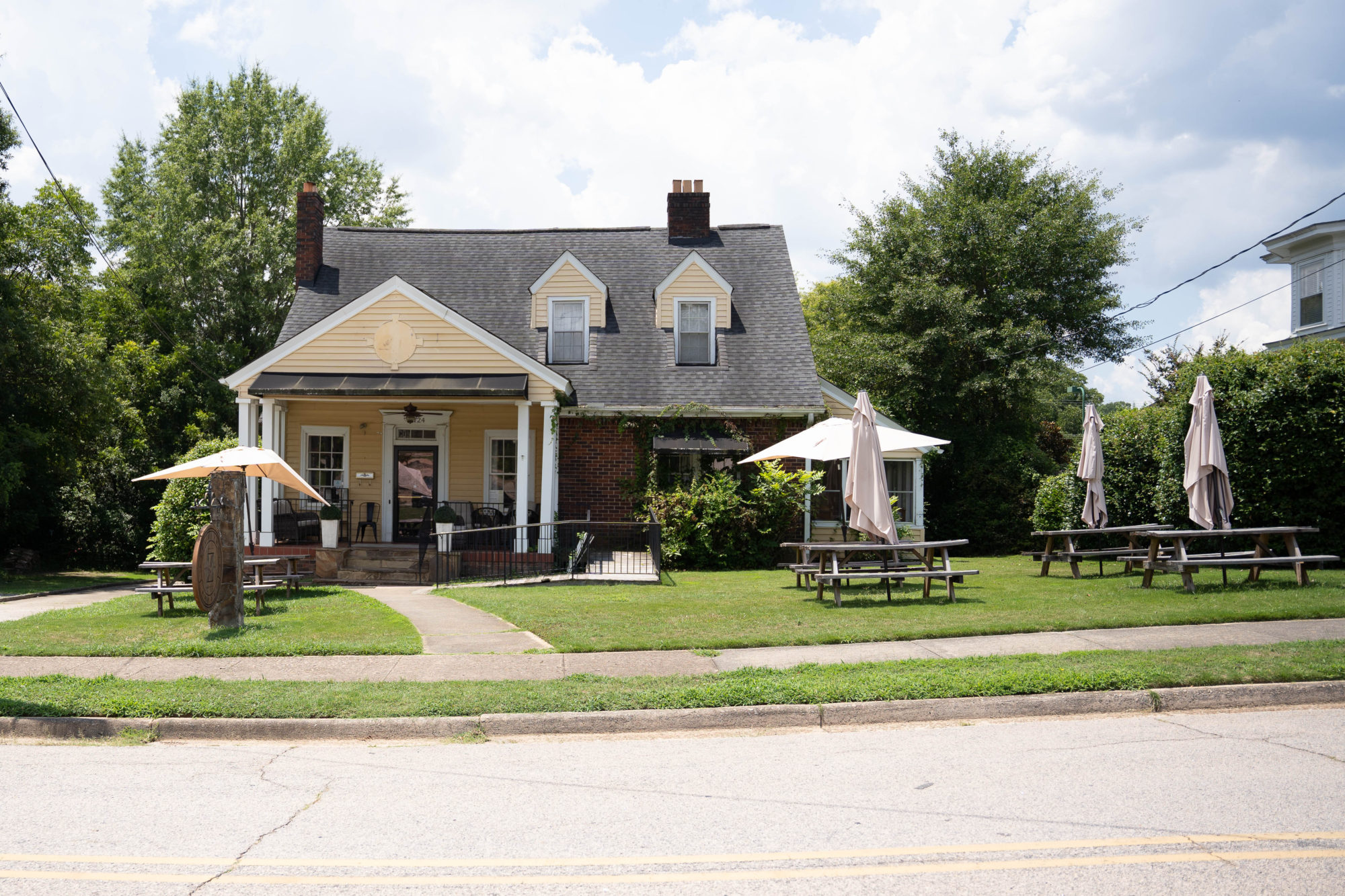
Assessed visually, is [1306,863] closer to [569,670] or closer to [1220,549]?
[569,670]

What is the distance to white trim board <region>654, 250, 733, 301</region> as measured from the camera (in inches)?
838

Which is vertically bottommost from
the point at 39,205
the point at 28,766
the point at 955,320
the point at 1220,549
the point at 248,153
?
the point at 28,766

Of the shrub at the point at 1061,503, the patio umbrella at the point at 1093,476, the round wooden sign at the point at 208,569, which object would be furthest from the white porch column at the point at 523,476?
the shrub at the point at 1061,503

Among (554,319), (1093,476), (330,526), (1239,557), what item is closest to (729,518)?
(554,319)

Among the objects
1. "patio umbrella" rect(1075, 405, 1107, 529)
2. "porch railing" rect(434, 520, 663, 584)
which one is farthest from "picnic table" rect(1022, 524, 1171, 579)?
"porch railing" rect(434, 520, 663, 584)

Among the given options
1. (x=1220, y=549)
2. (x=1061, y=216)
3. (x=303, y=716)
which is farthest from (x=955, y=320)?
(x=303, y=716)

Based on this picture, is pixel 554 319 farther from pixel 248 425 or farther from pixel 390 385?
Answer: pixel 248 425

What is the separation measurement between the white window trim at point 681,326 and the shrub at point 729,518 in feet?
11.1

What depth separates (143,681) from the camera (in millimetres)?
7934

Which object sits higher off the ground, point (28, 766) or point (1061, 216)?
point (1061, 216)

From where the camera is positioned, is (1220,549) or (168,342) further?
(168,342)

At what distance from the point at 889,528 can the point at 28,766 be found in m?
9.61

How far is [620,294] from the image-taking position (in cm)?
2236

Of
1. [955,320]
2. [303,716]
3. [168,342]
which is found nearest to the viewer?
[303,716]
